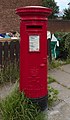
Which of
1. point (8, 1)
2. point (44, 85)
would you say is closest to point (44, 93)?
point (44, 85)

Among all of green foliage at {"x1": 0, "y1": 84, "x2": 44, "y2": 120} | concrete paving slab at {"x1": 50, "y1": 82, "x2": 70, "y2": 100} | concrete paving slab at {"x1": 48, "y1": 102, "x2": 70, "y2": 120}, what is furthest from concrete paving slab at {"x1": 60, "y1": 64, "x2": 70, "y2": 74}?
green foliage at {"x1": 0, "y1": 84, "x2": 44, "y2": 120}

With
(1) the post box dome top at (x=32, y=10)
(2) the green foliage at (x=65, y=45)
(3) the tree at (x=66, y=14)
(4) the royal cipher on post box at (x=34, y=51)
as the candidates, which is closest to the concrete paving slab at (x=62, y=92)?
(4) the royal cipher on post box at (x=34, y=51)

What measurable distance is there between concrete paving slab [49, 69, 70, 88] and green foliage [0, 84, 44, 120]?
1760mm

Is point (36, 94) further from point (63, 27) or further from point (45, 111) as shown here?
point (63, 27)

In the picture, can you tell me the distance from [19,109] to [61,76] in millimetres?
2705

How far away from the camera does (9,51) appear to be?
559 cm

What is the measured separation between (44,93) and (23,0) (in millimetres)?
16764

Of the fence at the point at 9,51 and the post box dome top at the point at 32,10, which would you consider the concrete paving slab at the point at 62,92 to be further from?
the post box dome top at the point at 32,10

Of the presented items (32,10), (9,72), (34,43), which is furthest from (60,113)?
(9,72)

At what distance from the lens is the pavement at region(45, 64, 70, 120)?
369 cm

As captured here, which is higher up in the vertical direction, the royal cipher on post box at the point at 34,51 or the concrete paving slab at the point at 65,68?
the royal cipher on post box at the point at 34,51

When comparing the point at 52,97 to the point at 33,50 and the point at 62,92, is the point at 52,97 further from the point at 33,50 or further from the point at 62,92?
the point at 33,50

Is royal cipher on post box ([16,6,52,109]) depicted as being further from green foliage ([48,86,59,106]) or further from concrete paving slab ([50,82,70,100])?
concrete paving slab ([50,82,70,100])

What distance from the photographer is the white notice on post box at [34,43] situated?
3.49m
